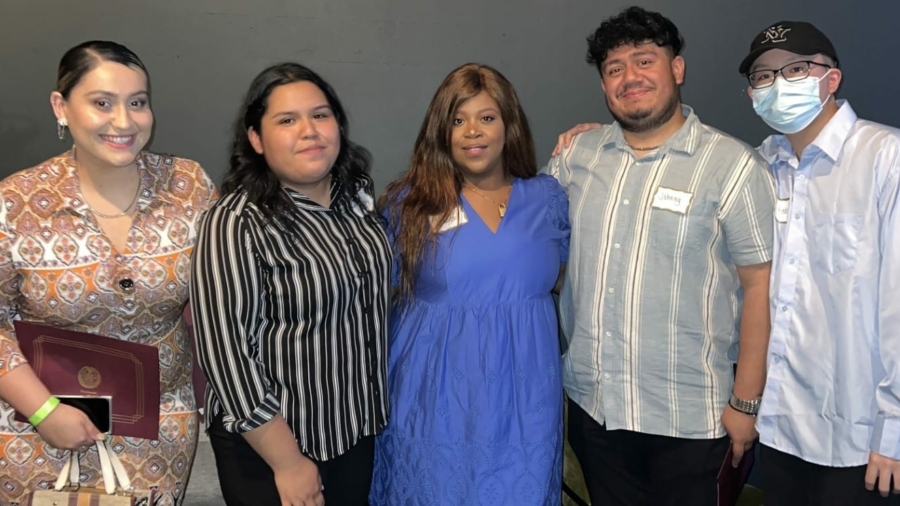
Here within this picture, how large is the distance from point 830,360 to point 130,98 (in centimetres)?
174

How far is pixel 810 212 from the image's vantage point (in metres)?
1.60

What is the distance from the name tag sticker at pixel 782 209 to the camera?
164 centimetres

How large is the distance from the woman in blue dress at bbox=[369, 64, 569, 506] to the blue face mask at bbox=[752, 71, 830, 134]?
2.04 ft

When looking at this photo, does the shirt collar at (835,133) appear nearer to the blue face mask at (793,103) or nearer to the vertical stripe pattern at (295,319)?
the blue face mask at (793,103)

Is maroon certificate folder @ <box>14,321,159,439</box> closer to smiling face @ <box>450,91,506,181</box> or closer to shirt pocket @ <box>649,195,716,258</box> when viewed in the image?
smiling face @ <box>450,91,506,181</box>

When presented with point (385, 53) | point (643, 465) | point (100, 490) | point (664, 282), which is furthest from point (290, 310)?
point (385, 53)

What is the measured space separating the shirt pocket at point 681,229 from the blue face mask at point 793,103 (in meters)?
0.26

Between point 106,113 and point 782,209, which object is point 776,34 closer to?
point 782,209

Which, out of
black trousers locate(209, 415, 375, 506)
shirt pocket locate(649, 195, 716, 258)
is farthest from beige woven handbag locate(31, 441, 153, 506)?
shirt pocket locate(649, 195, 716, 258)

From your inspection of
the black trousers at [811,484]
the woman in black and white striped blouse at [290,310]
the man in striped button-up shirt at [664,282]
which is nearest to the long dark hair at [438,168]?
the woman in black and white striped blouse at [290,310]

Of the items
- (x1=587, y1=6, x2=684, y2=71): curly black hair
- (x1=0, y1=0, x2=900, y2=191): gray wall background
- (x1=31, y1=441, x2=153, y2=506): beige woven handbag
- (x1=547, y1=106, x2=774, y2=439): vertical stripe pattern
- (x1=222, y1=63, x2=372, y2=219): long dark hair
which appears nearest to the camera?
→ (x1=31, y1=441, x2=153, y2=506): beige woven handbag

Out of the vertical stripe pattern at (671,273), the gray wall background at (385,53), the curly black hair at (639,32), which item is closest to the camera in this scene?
the vertical stripe pattern at (671,273)

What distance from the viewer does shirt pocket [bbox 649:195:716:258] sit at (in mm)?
1686

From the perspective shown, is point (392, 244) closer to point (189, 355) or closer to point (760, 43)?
point (189, 355)
